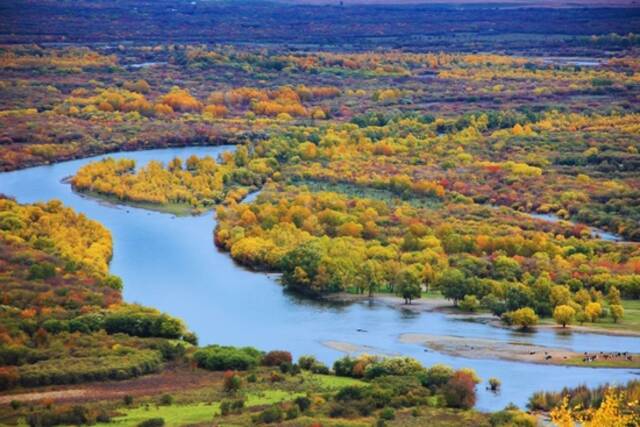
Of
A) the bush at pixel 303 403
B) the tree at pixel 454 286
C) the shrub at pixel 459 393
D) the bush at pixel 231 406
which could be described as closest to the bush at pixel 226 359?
the bush at pixel 231 406

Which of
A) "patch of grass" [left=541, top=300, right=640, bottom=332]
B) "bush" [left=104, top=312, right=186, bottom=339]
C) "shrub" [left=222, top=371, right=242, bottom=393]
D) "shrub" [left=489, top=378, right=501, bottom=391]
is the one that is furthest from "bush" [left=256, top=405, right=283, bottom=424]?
"patch of grass" [left=541, top=300, right=640, bottom=332]

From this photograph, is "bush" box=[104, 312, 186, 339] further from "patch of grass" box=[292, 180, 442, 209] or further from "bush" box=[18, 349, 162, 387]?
"patch of grass" box=[292, 180, 442, 209]

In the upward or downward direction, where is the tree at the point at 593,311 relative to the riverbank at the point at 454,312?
upward

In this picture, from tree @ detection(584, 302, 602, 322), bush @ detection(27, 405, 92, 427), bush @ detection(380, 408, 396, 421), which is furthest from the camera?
tree @ detection(584, 302, 602, 322)

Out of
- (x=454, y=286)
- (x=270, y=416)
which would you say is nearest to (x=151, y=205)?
(x=454, y=286)

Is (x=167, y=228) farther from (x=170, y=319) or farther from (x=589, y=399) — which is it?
(x=589, y=399)

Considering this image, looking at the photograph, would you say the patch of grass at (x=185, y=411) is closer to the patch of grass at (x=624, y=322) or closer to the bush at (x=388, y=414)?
the bush at (x=388, y=414)
